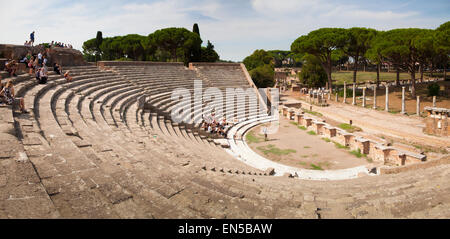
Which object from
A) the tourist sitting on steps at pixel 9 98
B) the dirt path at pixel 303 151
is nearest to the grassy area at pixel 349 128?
the dirt path at pixel 303 151

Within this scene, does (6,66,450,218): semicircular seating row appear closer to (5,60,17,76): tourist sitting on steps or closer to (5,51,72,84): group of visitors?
(5,51,72,84): group of visitors

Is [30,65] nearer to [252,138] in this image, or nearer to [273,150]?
[252,138]

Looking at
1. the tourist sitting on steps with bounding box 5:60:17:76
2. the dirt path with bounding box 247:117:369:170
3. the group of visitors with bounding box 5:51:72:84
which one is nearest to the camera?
the tourist sitting on steps with bounding box 5:60:17:76

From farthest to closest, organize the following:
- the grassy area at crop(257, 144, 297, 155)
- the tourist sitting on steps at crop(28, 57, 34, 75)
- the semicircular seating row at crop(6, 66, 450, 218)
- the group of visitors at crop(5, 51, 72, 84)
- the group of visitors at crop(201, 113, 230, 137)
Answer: the group of visitors at crop(201, 113, 230, 137), the grassy area at crop(257, 144, 297, 155), the tourist sitting on steps at crop(28, 57, 34, 75), the group of visitors at crop(5, 51, 72, 84), the semicircular seating row at crop(6, 66, 450, 218)

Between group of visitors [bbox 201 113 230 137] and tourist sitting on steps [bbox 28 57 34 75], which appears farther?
group of visitors [bbox 201 113 230 137]

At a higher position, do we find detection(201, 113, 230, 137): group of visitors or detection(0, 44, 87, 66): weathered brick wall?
detection(0, 44, 87, 66): weathered brick wall

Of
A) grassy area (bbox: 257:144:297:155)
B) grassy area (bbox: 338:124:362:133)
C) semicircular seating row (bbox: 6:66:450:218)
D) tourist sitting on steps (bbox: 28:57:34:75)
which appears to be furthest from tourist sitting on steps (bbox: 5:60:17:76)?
grassy area (bbox: 338:124:362:133)

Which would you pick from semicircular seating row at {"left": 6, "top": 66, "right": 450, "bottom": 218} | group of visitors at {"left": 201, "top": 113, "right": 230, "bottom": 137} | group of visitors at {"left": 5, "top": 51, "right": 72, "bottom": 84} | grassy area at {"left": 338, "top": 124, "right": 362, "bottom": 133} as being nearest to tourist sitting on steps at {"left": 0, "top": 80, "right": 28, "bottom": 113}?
semicircular seating row at {"left": 6, "top": 66, "right": 450, "bottom": 218}

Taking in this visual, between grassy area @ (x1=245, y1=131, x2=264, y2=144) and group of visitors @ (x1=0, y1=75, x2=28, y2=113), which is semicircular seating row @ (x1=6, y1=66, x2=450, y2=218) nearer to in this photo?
group of visitors @ (x1=0, y1=75, x2=28, y2=113)

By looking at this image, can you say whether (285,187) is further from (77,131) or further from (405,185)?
(77,131)

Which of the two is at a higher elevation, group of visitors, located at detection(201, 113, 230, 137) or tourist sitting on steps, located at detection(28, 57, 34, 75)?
tourist sitting on steps, located at detection(28, 57, 34, 75)

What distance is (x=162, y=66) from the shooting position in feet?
89.5

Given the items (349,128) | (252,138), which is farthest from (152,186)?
(349,128)

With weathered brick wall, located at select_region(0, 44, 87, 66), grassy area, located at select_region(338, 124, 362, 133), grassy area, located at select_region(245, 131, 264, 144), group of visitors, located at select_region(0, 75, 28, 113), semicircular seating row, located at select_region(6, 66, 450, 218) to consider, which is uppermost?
weathered brick wall, located at select_region(0, 44, 87, 66)
